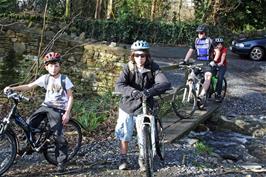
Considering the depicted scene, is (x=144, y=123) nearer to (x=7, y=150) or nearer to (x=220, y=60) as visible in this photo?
(x=7, y=150)

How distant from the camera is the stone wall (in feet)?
44.7

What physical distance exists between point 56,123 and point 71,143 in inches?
35.0

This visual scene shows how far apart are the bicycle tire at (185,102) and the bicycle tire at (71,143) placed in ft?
10.1

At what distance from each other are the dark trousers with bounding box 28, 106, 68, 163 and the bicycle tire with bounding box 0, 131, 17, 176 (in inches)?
15.8

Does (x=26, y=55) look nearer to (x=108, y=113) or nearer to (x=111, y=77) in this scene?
(x=111, y=77)

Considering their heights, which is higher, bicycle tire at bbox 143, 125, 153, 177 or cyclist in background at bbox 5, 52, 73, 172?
cyclist in background at bbox 5, 52, 73, 172

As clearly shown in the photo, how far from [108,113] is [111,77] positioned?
4912 millimetres

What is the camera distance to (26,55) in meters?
15.5

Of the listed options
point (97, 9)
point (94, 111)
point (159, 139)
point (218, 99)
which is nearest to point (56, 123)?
point (159, 139)

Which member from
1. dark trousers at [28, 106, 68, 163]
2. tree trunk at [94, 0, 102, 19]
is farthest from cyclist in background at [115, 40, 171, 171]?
tree trunk at [94, 0, 102, 19]

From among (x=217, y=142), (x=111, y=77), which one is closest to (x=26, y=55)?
(x=111, y=77)

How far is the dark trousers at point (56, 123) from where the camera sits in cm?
572

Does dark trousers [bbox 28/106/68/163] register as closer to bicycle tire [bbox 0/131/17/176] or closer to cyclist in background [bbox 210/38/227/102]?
bicycle tire [bbox 0/131/17/176]

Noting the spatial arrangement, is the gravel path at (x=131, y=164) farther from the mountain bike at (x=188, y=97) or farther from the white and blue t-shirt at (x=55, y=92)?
the white and blue t-shirt at (x=55, y=92)
